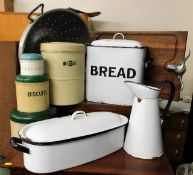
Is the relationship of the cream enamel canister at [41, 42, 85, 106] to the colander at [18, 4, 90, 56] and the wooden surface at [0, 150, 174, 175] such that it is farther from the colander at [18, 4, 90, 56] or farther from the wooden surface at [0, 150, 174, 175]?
the wooden surface at [0, 150, 174, 175]

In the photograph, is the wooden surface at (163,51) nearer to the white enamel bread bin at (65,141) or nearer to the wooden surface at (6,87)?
the white enamel bread bin at (65,141)

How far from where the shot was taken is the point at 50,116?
86 cm

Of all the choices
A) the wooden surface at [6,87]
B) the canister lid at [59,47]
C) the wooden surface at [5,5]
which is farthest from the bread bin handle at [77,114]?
the wooden surface at [5,5]

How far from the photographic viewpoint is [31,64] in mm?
792

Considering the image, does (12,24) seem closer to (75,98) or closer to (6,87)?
(6,87)

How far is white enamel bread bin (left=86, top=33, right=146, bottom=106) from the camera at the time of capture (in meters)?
0.89

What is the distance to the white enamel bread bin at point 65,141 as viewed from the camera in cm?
66

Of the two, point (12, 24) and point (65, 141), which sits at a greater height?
point (12, 24)

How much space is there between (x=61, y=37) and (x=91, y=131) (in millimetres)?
476

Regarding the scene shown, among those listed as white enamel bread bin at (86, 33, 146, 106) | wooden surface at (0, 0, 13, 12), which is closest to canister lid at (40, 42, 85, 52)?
white enamel bread bin at (86, 33, 146, 106)

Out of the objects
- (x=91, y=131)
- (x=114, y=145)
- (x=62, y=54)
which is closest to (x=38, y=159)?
(x=91, y=131)

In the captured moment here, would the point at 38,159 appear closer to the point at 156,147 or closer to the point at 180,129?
the point at 156,147

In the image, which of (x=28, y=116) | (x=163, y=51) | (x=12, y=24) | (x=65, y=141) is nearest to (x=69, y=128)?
(x=65, y=141)

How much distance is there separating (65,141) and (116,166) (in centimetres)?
21
